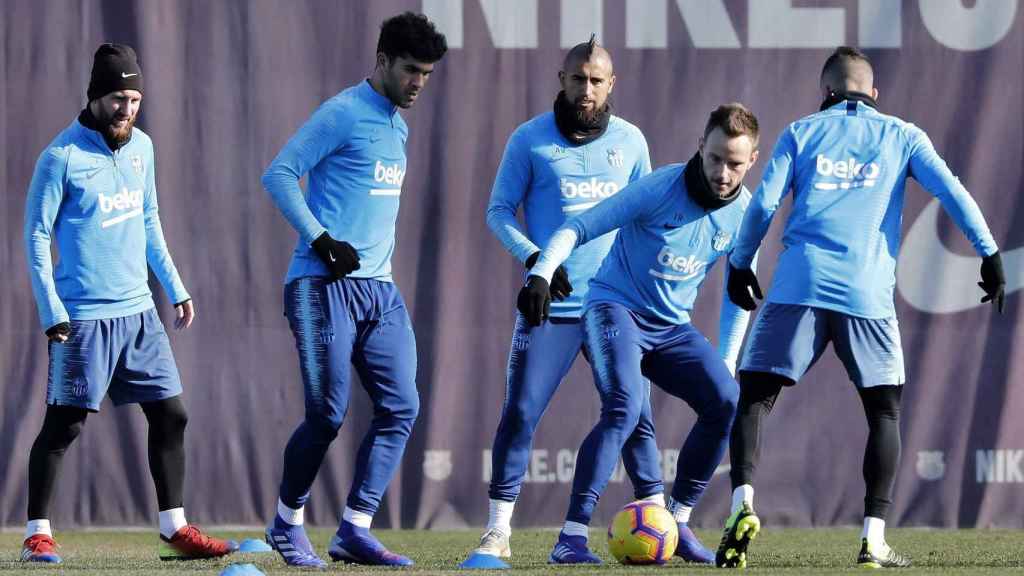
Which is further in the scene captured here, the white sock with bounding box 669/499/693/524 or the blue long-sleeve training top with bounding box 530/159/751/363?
the white sock with bounding box 669/499/693/524

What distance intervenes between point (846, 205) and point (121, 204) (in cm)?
273

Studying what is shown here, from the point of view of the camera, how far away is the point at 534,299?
18.2 ft

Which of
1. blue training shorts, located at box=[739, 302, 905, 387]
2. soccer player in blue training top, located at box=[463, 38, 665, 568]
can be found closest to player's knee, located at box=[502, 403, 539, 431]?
soccer player in blue training top, located at box=[463, 38, 665, 568]

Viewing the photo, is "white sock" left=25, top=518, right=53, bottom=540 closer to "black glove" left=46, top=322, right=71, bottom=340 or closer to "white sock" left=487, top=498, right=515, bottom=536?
"black glove" left=46, top=322, right=71, bottom=340

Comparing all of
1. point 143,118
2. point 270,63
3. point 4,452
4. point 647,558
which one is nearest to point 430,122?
point 270,63

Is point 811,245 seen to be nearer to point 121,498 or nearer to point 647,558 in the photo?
point 647,558

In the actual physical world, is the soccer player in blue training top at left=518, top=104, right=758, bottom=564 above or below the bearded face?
below

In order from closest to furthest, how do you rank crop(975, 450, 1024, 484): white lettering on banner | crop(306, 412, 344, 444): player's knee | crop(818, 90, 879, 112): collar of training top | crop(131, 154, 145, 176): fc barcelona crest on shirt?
1. crop(818, 90, 879, 112): collar of training top
2. crop(306, 412, 344, 444): player's knee
3. crop(131, 154, 145, 176): fc barcelona crest on shirt
4. crop(975, 450, 1024, 484): white lettering on banner

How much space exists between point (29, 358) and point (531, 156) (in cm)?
318

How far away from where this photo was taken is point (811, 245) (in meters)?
5.78

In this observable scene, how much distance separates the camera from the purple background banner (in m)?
8.38

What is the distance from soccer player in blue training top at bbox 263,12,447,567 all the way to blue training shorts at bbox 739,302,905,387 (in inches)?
50.8

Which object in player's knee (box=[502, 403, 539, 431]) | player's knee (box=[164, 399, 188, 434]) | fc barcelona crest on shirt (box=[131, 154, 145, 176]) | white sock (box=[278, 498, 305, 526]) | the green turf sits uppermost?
fc barcelona crest on shirt (box=[131, 154, 145, 176])

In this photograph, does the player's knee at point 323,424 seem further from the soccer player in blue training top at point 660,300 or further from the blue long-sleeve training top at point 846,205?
the blue long-sleeve training top at point 846,205
